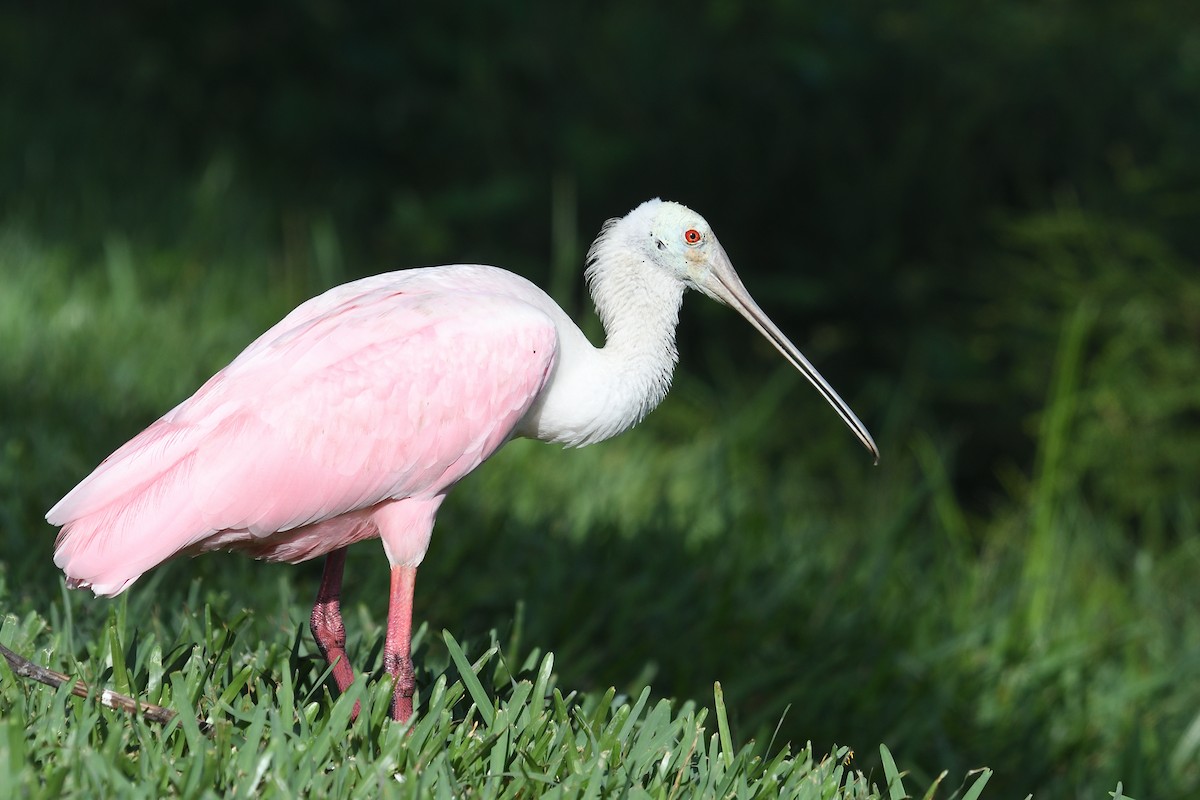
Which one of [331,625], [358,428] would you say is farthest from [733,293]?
[331,625]

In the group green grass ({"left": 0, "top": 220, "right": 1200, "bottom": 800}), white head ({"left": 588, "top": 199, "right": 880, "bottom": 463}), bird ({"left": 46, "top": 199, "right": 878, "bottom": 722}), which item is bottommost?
green grass ({"left": 0, "top": 220, "right": 1200, "bottom": 800})

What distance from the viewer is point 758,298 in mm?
8023

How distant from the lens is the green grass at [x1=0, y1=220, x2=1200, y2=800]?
2.79m

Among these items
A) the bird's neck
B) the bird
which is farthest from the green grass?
the bird's neck

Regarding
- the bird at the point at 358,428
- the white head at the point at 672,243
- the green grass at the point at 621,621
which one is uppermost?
the white head at the point at 672,243

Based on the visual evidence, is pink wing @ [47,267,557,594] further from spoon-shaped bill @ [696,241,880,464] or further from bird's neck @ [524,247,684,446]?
spoon-shaped bill @ [696,241,880,464]

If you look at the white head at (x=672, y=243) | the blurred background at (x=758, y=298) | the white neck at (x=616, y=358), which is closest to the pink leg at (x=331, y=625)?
the blurred background at (x=758, y=298)

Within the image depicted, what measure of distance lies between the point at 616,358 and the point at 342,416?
64 cm

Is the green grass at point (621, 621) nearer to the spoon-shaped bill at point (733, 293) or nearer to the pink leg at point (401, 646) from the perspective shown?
the pink leg at point (401, 646)

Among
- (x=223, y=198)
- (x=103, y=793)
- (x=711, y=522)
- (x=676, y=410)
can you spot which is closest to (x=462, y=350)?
(x=103, y=793)

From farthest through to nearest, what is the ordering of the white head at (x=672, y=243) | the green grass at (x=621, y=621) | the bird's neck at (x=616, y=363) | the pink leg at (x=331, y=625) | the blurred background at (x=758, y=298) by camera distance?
the blurred background at (x=758, y=298) < the white head at (x=672, y=243) < the bird's neck at (x=616, y=363) < the pink leg at (x=331, y=625) < the green grass at (x=621, y=621)

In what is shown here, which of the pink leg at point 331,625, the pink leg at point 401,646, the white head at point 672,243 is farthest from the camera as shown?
the white head at point 672,243

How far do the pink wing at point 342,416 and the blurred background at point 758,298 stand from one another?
1.73ft

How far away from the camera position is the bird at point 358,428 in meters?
3.13
